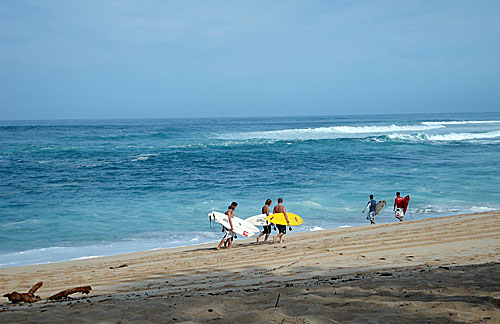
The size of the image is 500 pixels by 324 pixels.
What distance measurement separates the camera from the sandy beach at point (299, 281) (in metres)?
4.02

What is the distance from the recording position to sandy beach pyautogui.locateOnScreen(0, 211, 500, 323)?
13.2 feet

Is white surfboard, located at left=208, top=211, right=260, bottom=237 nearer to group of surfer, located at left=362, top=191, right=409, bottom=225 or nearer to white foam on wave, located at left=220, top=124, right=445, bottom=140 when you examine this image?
group of surfer, located at left=362, top=191, right=409, bottom=225

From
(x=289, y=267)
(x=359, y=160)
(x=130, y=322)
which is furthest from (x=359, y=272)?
(x=359, y=160)

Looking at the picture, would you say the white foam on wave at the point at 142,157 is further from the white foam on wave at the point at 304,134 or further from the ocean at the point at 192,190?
the white foam on wave at the point at 304,134

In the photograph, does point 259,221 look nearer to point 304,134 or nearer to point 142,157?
point 142,157

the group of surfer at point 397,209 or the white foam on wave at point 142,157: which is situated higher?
the white foam on wave at point 142,157

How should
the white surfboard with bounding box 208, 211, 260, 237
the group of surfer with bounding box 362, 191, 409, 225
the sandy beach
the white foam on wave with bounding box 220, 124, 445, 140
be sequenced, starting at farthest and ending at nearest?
the white foam on wave with bounding box 220, 124, 445, 140, the group of surfer with bounding box 362, 191, 409, 225, the white surfboard with bounding box 208, 211, 260, 237, the sandy beach

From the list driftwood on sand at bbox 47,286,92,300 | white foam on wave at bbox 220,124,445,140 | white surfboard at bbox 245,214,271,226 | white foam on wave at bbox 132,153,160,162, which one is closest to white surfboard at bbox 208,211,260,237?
white surfboard at bbox 245,214,271,226

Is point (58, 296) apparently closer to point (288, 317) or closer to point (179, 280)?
point (179, 280)

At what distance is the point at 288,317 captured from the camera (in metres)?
3.86

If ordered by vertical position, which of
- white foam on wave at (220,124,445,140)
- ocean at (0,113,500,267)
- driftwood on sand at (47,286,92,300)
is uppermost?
white foam on wave at (220,124,445,140)

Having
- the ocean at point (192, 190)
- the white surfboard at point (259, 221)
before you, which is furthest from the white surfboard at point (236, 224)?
the ocean at point (192, 190)

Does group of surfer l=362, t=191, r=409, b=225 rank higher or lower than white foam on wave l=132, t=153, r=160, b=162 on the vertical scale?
lower

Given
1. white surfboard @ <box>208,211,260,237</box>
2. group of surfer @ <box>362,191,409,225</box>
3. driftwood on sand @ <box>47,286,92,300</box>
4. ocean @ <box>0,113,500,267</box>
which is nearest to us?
driftwood on sand @ <box>47,286,92,300</box>
